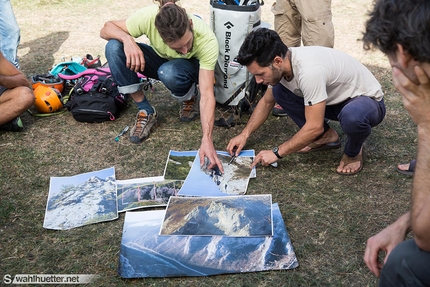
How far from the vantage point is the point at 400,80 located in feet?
5.30

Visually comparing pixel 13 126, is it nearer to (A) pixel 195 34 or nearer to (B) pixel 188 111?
(B) pixel 188 111

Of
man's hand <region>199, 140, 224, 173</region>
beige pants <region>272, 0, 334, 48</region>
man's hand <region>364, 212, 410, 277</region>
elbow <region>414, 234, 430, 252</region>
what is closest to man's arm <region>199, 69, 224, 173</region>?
man's hand <region>199, 140, 224, 173</region>

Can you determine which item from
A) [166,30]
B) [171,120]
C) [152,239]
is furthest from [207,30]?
[152,239]

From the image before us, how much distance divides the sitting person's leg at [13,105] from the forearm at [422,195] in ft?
9.90

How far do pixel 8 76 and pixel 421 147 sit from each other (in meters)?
3.14

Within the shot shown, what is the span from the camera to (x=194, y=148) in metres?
3.38

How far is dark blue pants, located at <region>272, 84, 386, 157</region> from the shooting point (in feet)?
9.16

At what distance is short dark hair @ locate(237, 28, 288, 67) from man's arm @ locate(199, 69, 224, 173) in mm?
538

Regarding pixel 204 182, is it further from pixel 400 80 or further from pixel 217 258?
pixel 400 80


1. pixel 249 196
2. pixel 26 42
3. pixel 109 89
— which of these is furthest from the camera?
pixel 26 42

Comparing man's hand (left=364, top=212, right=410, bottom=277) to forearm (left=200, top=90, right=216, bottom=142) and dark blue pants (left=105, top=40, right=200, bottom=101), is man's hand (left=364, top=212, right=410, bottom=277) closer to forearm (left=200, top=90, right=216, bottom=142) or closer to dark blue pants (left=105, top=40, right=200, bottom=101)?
forearm (left=200, top=90, right=216, bottom=142)

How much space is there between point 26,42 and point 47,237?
380 centimetres

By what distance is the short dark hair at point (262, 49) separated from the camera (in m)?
2.63


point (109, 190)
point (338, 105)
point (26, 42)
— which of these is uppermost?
point (338, 105)
